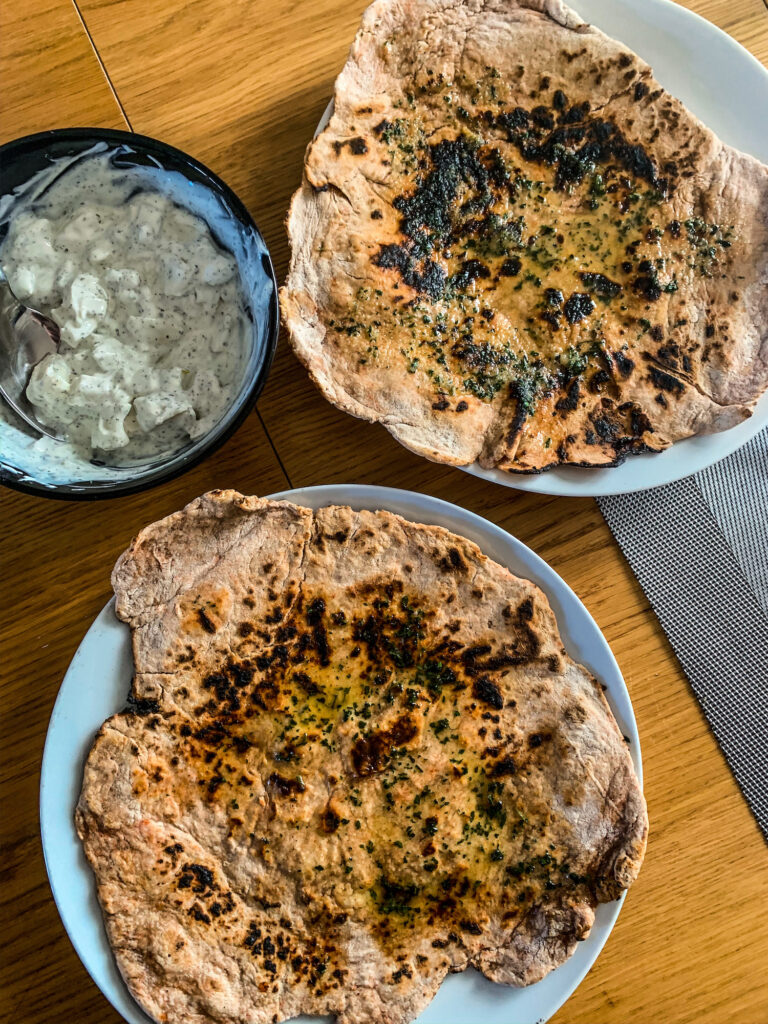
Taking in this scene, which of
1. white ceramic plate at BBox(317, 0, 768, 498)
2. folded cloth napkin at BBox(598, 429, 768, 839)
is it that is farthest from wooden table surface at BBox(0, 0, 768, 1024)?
white ceramic plate at BBox(317, 0, 768, 498)

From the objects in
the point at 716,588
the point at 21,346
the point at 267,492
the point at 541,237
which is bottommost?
the point at 716,588

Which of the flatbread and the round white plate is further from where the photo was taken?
the flatbread

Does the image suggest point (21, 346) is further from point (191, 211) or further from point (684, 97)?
point (684, 97)

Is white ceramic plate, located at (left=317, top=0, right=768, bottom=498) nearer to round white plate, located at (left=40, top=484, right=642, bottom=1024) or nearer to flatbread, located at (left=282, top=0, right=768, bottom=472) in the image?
flatbread, located at (left=282, top=0, right=768, bottom=472)

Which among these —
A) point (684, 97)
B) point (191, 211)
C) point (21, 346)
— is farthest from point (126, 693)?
point (684, 97)

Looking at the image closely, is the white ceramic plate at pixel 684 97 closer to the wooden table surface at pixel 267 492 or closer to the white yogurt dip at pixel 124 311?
the wooden table surface at pixel 267 492
